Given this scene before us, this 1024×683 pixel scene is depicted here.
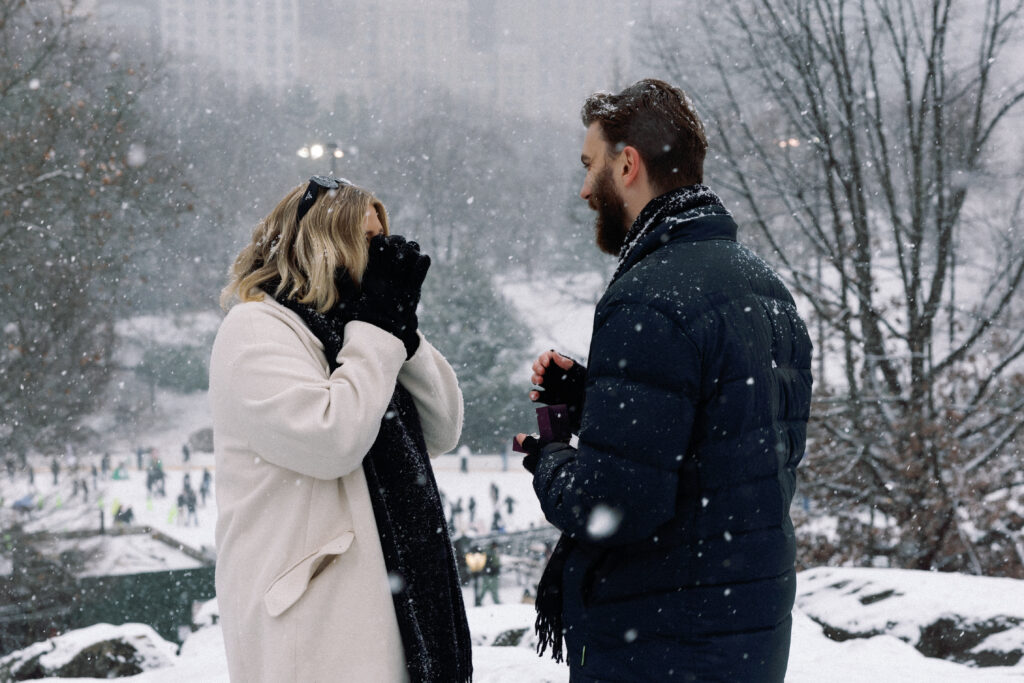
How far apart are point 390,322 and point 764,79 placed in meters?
8.77

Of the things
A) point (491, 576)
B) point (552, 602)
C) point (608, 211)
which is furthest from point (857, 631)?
point (491, 576)

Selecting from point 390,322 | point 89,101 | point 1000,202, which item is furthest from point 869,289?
point 89,101

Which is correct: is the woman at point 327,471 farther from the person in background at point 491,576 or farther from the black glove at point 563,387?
the person in background at point 491,576

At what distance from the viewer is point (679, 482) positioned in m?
1.33

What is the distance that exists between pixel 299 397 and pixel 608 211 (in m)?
0.73

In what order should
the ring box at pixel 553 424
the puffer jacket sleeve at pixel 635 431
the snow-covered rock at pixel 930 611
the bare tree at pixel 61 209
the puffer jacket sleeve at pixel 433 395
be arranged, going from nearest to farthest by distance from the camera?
the puffer jacket sleeve at pixel 635 431
the ring box at pixel 553 424
the puffer jacket sleeve at pixel 433 395
the snow-covered rock at pixel 930 611
the bare tree at pixel 61 209

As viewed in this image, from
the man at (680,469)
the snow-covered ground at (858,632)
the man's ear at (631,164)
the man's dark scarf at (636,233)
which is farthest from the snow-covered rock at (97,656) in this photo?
the man's ear at (631,164)

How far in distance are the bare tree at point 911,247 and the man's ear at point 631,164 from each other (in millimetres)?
7251

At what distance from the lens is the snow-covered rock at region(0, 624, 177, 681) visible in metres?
4.38

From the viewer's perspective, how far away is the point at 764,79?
927cm

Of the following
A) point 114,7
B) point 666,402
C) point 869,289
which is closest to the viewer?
point 666,402

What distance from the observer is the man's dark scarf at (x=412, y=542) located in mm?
1671

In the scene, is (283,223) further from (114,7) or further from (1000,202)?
(114,7)

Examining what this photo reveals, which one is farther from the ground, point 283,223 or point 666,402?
point 283,223
